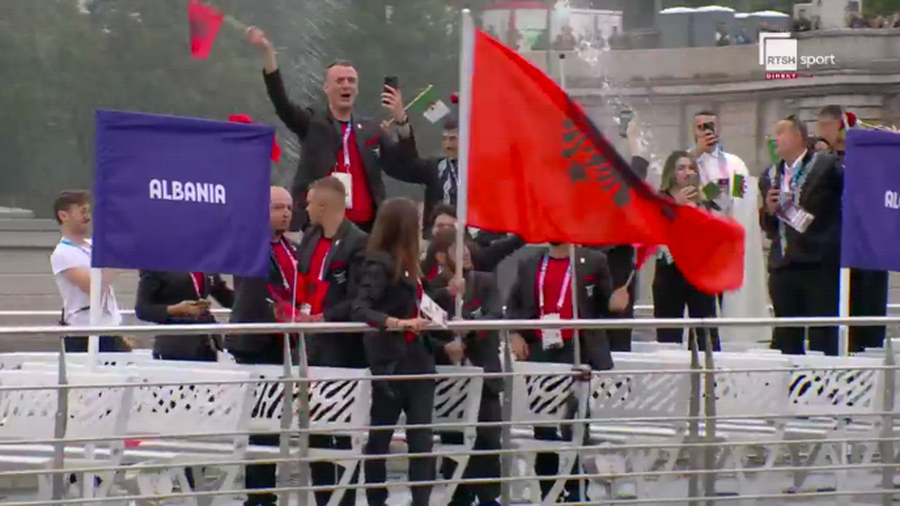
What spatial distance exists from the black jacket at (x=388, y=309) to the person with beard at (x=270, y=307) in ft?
1.81

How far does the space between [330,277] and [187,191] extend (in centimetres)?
74

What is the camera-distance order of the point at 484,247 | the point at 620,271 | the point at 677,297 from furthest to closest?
the point at 677,297 < the point at 620,271 < the point at 484,247

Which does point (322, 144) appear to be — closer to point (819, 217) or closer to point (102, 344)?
point (102, 344)

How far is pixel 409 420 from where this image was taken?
358 inches

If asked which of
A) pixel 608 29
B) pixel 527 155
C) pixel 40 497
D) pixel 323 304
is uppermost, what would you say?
pixel 608 29

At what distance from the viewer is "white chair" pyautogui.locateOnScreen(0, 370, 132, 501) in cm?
871

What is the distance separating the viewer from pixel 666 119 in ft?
90.8

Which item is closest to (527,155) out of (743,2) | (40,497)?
(40,497)

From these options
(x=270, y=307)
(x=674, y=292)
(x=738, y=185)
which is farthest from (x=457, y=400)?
(x=738, y=185)

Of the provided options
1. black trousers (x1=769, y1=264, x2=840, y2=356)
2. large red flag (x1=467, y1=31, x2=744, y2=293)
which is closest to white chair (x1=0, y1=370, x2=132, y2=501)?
large red flag (x1=467, y1=31, x2=744, y2=293)

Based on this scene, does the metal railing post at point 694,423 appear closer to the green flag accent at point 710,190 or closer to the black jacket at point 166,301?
the green flag accent at point 710,190

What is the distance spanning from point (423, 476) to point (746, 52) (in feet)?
68.5

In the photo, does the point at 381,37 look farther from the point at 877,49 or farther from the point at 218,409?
the point at 218,409

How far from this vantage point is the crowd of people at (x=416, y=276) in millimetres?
9094
